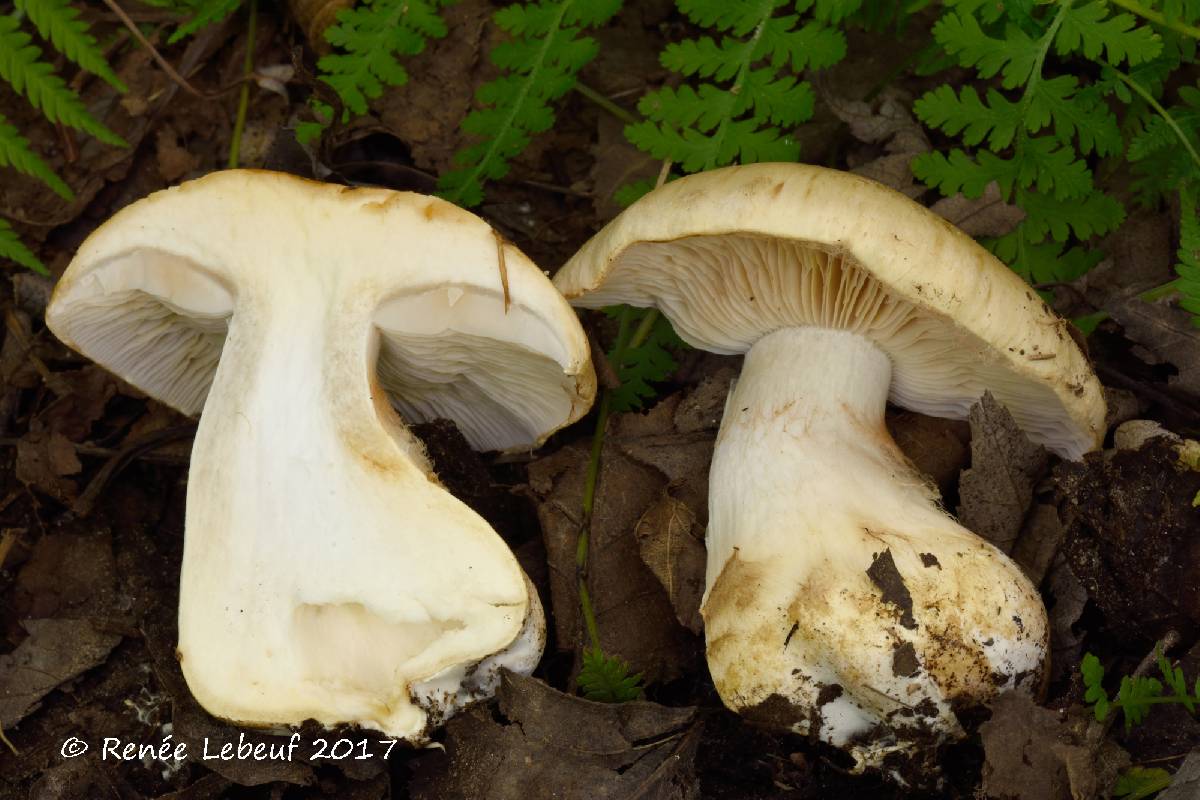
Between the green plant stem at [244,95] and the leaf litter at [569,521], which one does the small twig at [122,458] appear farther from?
the green plant stem at [244,95]

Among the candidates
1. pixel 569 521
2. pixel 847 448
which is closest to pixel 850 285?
pixel 847 448

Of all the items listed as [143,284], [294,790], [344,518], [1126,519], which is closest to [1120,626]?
[1126,519]

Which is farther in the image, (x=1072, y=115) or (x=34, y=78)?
(x=34, y=78)

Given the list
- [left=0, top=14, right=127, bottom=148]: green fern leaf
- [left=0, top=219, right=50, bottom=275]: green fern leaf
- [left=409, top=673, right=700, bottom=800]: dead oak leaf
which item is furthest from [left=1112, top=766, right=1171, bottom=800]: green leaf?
[left=0, top=14, right=127, bottom=148]: green fern leaf

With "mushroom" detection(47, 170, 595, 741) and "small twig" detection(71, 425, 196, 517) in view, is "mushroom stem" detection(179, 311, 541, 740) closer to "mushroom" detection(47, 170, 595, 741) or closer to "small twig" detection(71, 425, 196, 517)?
"mushroom" detection(47, 170, 595, 741)

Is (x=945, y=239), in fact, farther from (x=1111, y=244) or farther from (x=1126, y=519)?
(x=1111, y=244)

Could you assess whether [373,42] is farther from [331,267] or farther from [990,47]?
[990,47]

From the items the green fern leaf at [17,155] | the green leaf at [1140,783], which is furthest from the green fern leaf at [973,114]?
the green fern leaf at [17,155]
